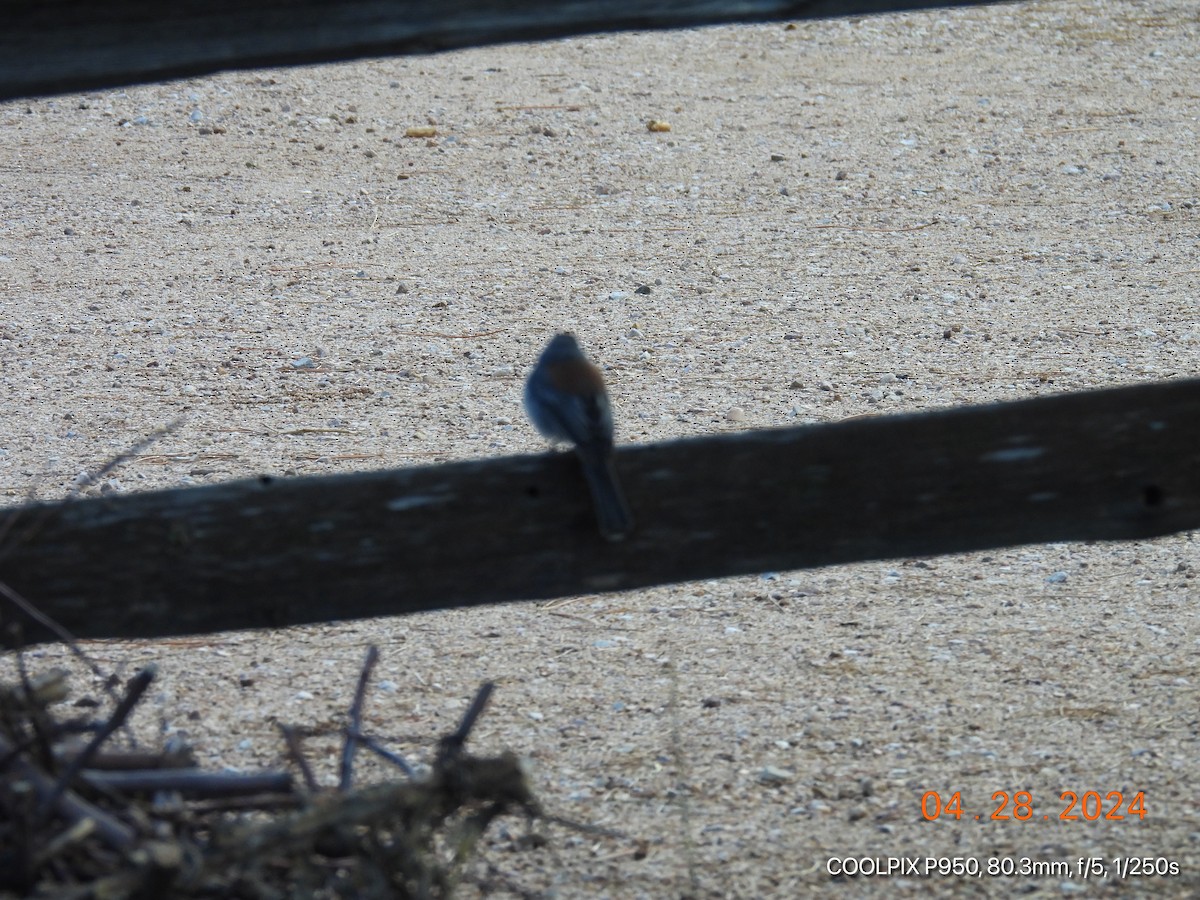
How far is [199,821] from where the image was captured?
2025mm

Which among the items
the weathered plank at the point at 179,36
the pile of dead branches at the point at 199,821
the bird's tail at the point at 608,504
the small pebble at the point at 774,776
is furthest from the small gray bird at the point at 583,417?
the small pebble at the point at 774,776

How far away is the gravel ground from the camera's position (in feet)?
12.3

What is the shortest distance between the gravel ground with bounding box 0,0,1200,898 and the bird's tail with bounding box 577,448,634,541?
0.47 m

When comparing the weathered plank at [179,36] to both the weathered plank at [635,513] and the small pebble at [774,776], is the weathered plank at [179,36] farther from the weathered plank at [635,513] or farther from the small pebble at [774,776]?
the small pebble at [774,776]

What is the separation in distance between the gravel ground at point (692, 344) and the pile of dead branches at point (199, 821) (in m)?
0.34

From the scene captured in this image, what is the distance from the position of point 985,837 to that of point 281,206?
6.73 metres

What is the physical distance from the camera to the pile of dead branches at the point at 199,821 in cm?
180

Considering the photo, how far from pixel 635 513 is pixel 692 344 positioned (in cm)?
455

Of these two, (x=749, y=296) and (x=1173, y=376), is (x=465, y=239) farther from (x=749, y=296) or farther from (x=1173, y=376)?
(x=1173, y=376)

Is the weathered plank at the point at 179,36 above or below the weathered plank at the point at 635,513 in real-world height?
above

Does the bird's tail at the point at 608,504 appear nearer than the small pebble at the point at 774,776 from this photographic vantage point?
Yes

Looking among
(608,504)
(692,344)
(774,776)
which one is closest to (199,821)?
(608,504)
